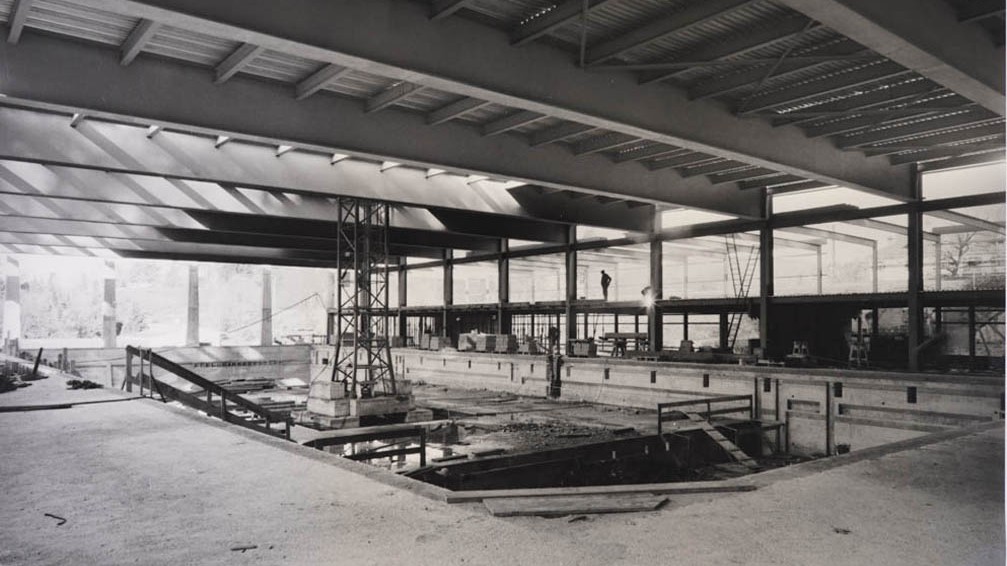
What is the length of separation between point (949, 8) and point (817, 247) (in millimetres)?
20772

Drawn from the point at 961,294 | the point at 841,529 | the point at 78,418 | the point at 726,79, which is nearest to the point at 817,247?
the point at 961,294

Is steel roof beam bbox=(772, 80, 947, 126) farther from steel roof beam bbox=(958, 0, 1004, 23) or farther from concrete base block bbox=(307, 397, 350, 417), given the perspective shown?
concrete base block bbox=(307, 397, 350, 417)

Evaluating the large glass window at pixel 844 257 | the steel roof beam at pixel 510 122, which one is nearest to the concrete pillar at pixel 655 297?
the large glass window at pixel 844 257

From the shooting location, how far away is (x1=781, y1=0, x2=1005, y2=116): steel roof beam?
609 centimetres

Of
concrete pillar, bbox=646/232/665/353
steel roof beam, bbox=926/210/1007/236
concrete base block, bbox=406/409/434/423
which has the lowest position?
concrete base block, bbox=406/409/434/423

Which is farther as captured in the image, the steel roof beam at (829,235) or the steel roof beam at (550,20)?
the steel roof beam at (829,235)

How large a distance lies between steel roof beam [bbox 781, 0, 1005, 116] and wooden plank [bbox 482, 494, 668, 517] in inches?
191

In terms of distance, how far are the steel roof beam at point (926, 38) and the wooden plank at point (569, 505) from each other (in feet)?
15.9

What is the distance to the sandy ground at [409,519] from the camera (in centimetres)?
397

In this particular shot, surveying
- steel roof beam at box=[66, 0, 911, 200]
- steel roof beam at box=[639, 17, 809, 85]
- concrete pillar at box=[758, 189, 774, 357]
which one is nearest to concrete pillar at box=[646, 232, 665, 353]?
concrete pillar at box=[758, 189, 774, 357]

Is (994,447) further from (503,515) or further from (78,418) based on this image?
(78,418)

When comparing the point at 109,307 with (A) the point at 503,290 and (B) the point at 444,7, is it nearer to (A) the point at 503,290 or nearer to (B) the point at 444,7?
(A) the point at 503,290

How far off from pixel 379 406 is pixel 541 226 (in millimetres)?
10896

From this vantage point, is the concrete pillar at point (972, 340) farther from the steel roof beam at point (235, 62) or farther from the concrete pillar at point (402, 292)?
the concrete pillar at point (402, 292)
